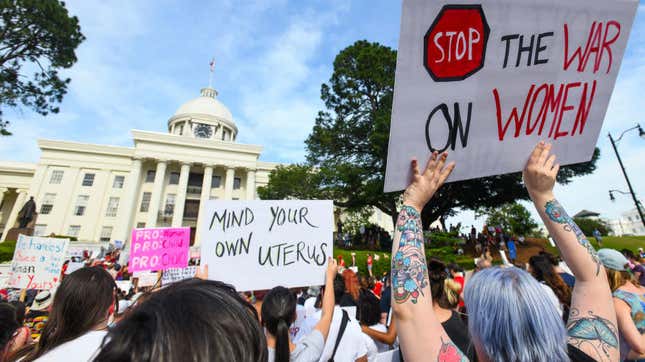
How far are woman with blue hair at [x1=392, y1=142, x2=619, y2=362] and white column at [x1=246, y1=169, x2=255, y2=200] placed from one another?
42447 mm

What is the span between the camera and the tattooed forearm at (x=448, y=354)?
880mm

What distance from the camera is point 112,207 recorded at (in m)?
39.6

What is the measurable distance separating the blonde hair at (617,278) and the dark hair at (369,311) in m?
2.04

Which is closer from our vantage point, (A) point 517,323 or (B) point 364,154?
(A) point 517,323

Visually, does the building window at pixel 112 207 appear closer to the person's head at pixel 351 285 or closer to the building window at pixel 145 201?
the building window at pixel 145 201

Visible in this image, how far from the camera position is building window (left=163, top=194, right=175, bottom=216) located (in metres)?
39.4

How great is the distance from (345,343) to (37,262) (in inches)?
273

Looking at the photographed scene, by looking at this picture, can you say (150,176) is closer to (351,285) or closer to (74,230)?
(74,230)

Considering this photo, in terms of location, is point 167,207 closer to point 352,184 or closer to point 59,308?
point 352,184

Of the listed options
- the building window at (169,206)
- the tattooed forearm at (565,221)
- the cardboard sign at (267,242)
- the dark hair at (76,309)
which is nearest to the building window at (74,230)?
the building window at (169,206)

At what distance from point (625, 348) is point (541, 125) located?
5.94 feet

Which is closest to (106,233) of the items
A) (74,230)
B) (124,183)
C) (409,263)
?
(74,230)

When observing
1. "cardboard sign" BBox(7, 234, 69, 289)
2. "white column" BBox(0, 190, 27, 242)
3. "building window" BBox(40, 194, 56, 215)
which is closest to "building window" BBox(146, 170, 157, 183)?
"building window" BBox(40, 194, 56, 215)

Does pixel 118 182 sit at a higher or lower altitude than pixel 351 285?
higher
